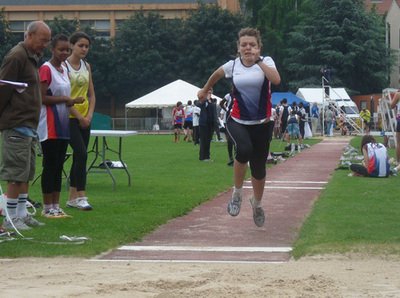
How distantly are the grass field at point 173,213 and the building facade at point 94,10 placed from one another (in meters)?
63.6

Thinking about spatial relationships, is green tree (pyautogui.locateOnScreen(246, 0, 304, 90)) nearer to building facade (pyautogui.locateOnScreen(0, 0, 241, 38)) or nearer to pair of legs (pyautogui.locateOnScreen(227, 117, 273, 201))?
building facade (pyautogui.locateOnScreen(0, 0, 241, 38))

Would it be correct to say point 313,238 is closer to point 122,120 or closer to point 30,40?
point 30,40

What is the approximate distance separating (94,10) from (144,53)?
13755 millimetres

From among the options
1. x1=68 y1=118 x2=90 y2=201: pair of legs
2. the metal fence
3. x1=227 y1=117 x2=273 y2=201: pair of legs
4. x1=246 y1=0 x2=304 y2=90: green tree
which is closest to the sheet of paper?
x1=68 y1=118 x2=90 y2=201: pair of legs

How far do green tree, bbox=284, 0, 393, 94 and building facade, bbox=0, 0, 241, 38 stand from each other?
1183 cm

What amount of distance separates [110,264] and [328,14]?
64.7 meters

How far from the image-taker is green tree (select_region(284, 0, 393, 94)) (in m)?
66.4

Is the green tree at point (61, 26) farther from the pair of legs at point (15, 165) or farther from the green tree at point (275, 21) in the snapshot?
the pair of legs at point (15, 165)

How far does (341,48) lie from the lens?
67.7 m

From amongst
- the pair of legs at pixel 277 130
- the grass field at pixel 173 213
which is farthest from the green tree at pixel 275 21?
the grass field at pixel 173 213

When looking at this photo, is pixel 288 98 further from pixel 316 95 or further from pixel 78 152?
pixel 78 152

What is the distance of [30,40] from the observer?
746cm

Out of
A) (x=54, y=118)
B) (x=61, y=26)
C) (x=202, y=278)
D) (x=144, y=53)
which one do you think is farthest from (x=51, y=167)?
(x=61, y=26)

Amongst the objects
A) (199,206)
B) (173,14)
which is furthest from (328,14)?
(199,206)
